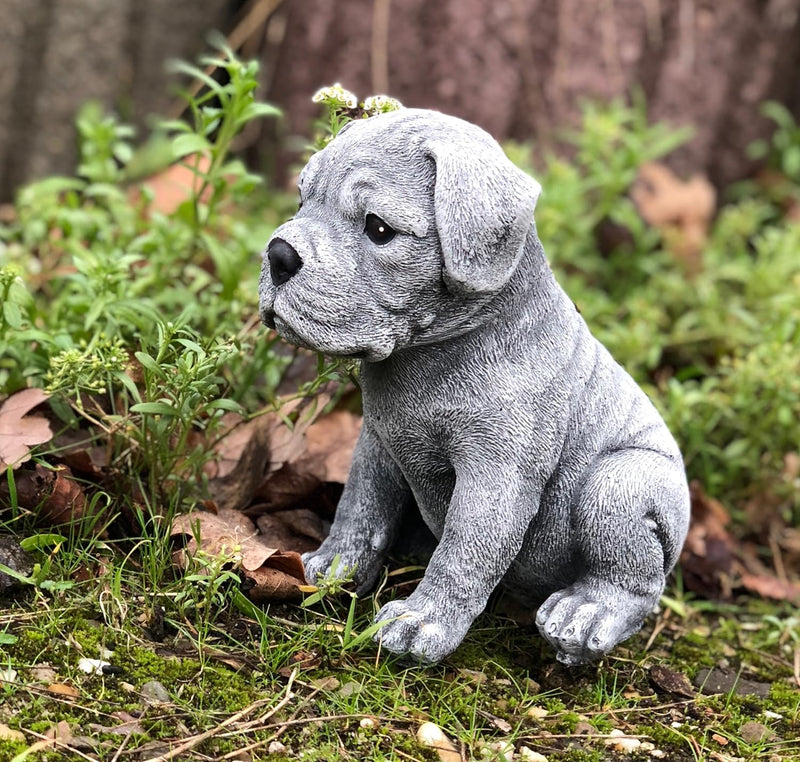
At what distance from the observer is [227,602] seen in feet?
9.00

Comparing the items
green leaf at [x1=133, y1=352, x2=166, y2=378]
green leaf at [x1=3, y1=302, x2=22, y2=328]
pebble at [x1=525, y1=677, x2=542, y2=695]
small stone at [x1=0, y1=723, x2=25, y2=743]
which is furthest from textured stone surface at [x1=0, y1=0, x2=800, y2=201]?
small stone at [x1=0, y1=723, x2=25, y2=743]

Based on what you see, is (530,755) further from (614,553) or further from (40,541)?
(40,541)

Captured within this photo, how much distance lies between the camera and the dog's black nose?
94.2 inches

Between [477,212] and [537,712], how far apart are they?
125cm

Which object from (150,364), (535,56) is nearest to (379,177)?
A: (150,364)

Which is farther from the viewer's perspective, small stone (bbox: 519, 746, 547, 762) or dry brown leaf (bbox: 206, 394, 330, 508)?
dry brown leaf (bbox: 206, 394, 330, 508)

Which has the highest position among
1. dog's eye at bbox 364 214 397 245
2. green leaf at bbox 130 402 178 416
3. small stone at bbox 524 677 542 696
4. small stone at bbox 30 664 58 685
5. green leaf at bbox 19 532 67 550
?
dog's eye at bbox 364 214 397 245

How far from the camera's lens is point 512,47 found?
5668 millimetres

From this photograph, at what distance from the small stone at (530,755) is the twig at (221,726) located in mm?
557

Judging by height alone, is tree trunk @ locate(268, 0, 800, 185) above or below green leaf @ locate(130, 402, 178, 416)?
above

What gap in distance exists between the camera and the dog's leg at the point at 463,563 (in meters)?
2.54

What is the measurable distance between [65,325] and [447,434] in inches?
60.9

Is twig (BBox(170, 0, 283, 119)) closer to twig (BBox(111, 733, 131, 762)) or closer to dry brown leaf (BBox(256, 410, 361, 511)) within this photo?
dry brown leaf (BBox(256, 410, 361, 511))

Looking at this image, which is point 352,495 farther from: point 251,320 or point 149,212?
point 149,212
